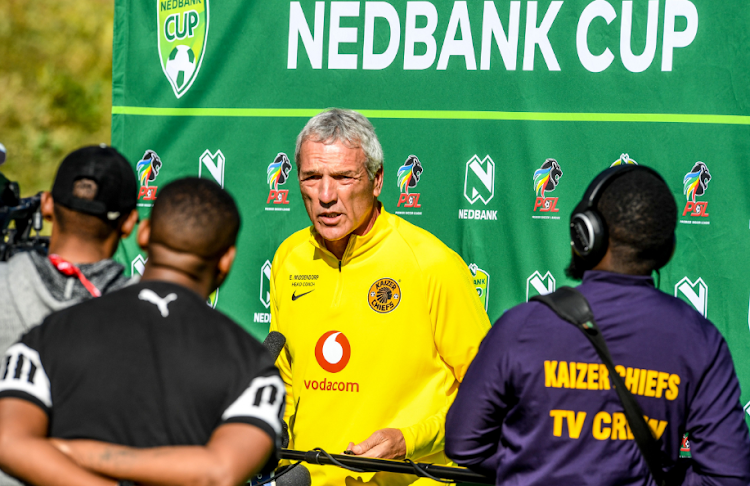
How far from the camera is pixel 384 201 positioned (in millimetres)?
3500

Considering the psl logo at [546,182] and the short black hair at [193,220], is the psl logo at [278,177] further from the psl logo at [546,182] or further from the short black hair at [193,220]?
the short black hair at [193,220]

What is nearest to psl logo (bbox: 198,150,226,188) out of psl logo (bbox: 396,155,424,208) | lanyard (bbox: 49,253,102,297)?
psl logo (bbox: 396,155,424,208)

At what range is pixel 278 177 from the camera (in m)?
3.64

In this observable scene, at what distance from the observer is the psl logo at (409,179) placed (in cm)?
346

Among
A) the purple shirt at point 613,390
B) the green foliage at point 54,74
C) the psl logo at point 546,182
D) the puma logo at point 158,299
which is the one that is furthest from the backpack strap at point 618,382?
the green foliage at point 54,74

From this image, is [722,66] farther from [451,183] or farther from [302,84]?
[302,84]

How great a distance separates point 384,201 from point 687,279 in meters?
1.43

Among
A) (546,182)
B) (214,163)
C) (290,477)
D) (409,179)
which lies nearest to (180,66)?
(214,163)

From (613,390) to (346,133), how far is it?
1365 mm

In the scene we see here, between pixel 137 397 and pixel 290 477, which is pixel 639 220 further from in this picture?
pixel 290 477

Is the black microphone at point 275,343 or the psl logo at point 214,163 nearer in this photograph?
the black microphone at point 275,343

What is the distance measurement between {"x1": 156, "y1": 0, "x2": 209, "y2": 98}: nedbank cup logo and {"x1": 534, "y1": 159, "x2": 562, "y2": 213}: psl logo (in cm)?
179

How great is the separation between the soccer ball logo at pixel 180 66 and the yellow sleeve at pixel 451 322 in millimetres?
1870

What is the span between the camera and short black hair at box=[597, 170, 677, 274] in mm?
1645
